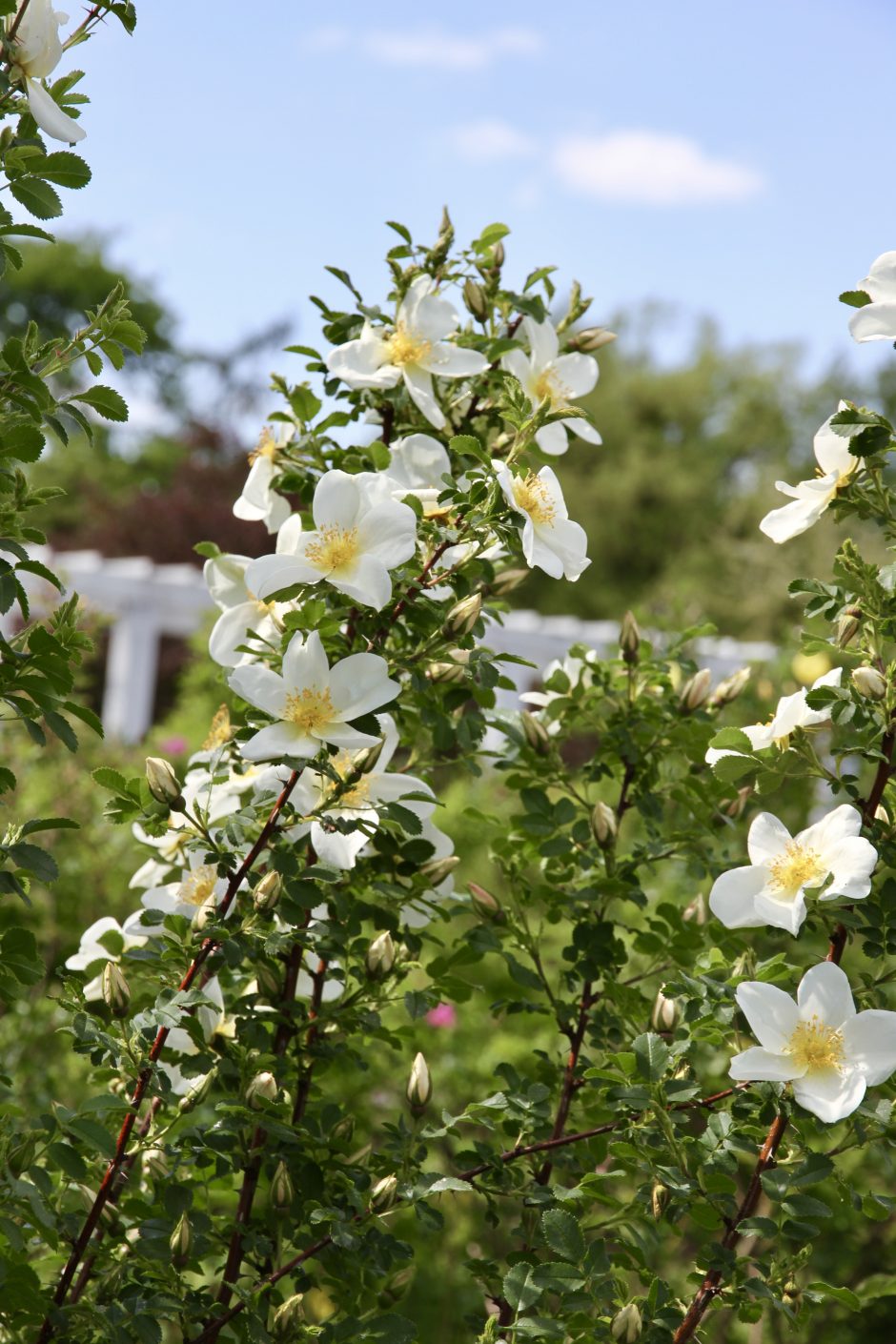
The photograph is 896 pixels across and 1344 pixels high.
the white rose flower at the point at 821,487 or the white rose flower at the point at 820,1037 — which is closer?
the white rose flower at the point at 820,1037

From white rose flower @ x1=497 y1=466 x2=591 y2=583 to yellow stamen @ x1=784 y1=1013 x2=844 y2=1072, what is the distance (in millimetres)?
477

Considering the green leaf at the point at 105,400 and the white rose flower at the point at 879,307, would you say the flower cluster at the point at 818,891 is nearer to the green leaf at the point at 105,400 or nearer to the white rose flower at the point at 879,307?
the white rose flower at the point at 879,307

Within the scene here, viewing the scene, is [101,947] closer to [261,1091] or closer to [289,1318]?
[261,1091]

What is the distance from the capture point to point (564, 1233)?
4.40 ft

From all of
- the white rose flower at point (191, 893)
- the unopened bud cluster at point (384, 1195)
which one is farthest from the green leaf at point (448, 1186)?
the white rose flower at point (191, 893)

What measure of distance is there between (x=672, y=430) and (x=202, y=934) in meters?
26.0

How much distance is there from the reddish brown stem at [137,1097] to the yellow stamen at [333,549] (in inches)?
8.1

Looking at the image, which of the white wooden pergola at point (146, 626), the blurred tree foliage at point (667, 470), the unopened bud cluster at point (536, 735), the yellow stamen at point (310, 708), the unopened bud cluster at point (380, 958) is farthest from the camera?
the blurred tree foliage at point (667, 470)

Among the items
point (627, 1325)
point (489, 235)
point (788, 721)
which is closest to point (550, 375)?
point (489, 235)

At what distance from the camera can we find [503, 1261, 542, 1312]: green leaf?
4.39 feet

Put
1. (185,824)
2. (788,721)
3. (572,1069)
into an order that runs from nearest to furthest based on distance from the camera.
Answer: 1. (788,721)
2. (185,824)
3. (572,1069)

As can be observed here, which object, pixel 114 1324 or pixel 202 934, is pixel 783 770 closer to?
pixel 202 934

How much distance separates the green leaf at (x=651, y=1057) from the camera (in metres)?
1.33

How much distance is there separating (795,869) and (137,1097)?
2.24 feet
